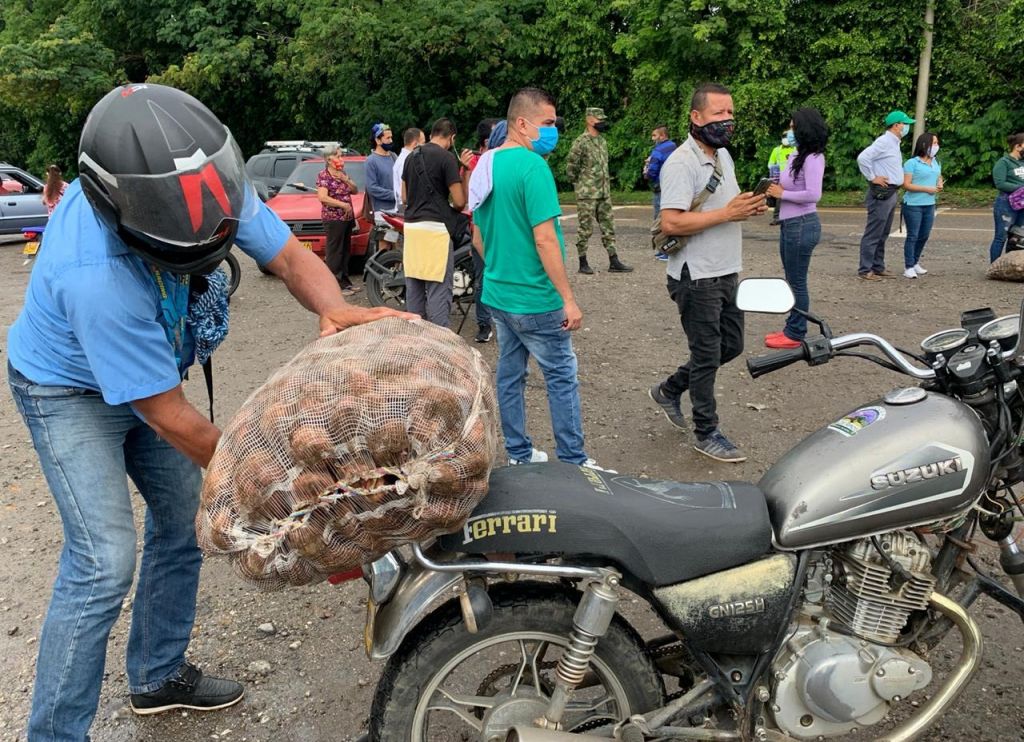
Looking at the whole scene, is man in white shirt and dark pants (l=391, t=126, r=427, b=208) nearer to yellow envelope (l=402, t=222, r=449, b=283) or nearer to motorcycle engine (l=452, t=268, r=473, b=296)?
motorcycle engine (l=452, t=268, r=473, b=296)

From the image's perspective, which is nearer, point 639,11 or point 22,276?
point 22,276

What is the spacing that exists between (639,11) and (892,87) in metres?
5.76

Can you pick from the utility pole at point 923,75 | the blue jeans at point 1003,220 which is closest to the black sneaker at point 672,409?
the blue jeans at point 1003,220

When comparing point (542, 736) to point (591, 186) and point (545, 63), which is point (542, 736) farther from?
point (545, 63)

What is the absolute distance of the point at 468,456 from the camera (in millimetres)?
1813

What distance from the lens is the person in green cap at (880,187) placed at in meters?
9.00

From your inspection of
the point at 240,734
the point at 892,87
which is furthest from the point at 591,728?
the point at 892,87

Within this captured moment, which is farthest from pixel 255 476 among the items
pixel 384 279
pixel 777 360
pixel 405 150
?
pixel 405 150

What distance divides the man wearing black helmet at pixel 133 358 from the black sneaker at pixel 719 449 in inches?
108

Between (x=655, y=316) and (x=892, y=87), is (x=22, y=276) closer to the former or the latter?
(x=655, y=316)

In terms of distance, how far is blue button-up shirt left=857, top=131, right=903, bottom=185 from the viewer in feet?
29.5

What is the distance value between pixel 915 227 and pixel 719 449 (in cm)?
597

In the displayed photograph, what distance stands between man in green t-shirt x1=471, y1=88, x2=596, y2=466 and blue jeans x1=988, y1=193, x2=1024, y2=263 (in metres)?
6.94

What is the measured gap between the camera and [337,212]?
32.5 ft
